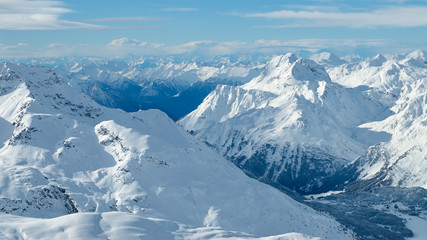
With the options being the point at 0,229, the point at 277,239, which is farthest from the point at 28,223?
the point at 277,239

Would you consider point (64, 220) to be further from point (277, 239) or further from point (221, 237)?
point (277, 239)

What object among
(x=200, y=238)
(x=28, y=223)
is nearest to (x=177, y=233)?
(x=200, y=238)

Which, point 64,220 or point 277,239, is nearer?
point 64,220

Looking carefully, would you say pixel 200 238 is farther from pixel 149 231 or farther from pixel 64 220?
→ pixel 64 220

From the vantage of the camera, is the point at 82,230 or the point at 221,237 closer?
the point at 82,230

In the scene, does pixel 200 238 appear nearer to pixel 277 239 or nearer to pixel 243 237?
pixel 243 237

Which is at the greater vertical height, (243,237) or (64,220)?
(64,220)

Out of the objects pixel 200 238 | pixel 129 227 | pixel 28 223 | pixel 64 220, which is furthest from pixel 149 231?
pixel 28 223
